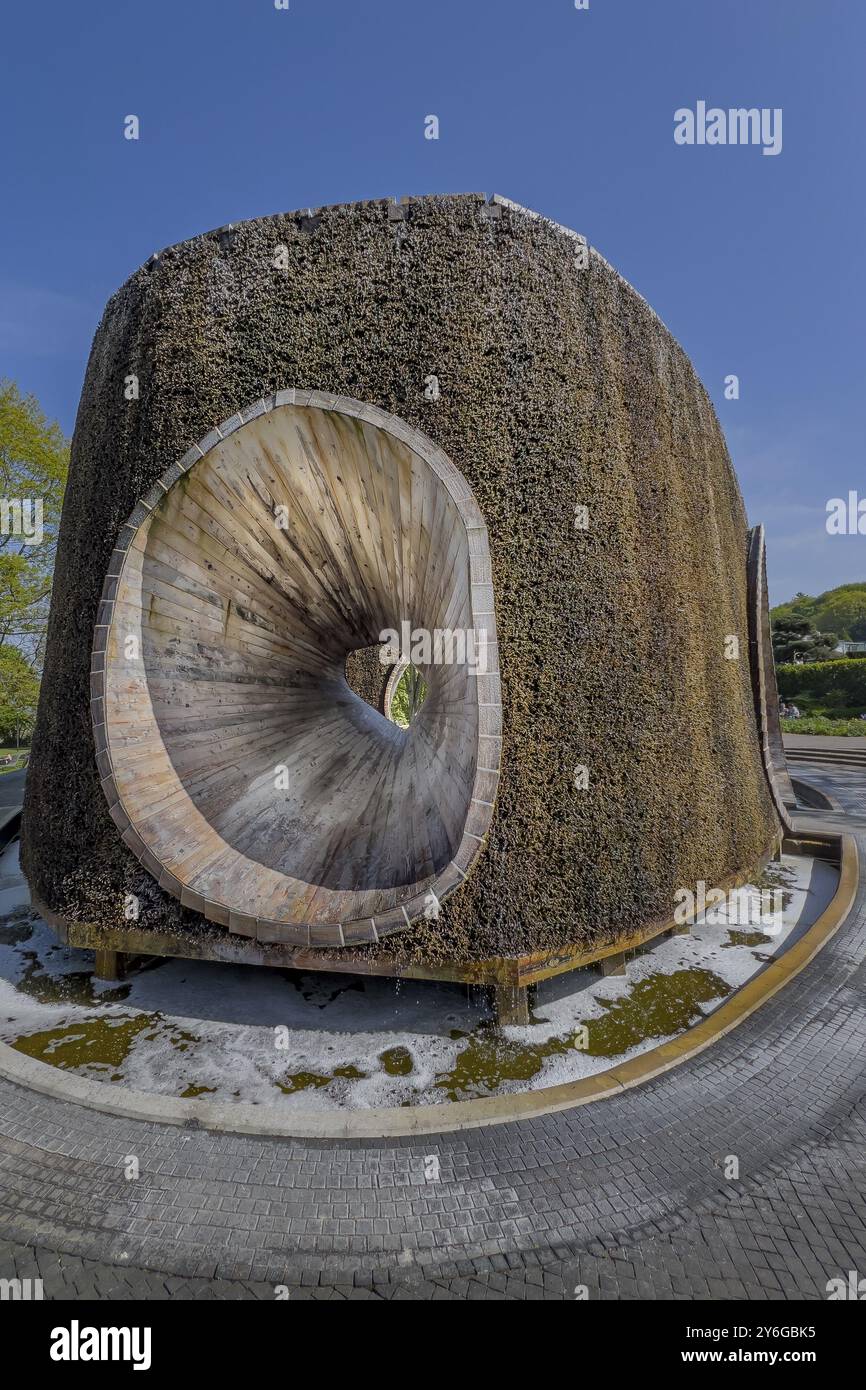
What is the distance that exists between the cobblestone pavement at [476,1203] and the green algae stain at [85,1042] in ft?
1.43

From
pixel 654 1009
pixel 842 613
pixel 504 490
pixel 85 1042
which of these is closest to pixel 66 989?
pixel 85 1042

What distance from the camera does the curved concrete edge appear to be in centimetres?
402

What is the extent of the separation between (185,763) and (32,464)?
17373 millimetres

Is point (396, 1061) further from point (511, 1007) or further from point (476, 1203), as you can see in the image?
point (476, 1203)

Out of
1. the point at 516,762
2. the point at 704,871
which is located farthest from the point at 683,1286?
the point at 704,871

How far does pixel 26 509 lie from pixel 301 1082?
63.7 feet

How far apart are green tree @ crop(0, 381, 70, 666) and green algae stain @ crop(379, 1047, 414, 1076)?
60.6 feet

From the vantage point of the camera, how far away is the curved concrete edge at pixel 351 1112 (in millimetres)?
4023

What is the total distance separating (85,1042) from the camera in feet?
16.7

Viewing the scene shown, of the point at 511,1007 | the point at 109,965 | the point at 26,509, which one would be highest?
the point at 26,509

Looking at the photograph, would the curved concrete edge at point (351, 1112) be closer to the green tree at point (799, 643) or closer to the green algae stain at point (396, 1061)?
the green algae stain at point (396, 1061)

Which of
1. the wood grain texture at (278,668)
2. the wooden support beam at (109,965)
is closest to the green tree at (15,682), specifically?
the wooden support beam at (109,965)

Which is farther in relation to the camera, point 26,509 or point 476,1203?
point 26,509

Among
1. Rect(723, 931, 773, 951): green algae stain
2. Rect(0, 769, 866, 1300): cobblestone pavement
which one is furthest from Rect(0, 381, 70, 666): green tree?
Rect(723, 931, 773, 951): green algae stain
